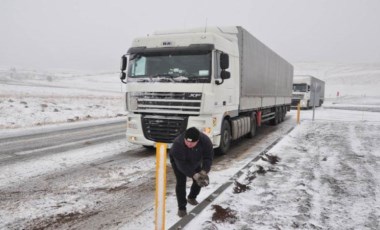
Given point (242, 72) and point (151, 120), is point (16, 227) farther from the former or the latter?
point (242, 72)

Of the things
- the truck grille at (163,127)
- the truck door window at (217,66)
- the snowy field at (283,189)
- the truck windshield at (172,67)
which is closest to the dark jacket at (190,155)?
the snowy field at (283,189)

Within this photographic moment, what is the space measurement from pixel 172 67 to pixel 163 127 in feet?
5.09

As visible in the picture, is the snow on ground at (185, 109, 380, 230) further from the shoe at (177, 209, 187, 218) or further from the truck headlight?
the truck headlight

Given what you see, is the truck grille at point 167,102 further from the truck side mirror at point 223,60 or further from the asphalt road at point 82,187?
the asphalt road at point 82,187

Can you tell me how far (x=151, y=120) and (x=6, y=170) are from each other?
3476mm

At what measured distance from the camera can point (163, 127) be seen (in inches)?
327

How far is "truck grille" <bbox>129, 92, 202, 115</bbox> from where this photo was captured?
7938 millimetres

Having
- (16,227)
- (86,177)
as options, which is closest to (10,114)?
(86,177)

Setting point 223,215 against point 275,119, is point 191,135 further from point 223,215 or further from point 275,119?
point 275,119

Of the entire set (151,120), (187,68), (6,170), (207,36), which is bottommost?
(6,170)

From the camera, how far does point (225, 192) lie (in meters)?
5.78

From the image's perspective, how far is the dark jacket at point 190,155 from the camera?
14.7ft

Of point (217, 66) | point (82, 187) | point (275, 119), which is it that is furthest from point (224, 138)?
point (275, 119)

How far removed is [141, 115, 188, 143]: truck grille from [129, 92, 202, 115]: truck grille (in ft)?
0.62
